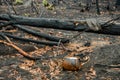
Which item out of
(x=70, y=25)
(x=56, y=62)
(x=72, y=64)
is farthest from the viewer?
(x=56, y=62)

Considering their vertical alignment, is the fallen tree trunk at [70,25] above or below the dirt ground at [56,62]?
above

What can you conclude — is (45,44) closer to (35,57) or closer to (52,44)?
(52,44)

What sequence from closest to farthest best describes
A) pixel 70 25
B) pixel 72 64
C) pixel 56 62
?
pixel 70 25
pixel 72 64
pixel 56 62

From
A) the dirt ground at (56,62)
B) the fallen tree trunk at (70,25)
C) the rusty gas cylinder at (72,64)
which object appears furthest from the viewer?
the rusty gas cylinder at (72,64)

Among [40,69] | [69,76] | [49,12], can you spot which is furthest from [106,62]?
[49,12]

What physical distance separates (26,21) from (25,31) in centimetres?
332

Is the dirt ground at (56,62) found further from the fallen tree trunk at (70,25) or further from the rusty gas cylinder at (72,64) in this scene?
the fallen tree trunk at (70,25)

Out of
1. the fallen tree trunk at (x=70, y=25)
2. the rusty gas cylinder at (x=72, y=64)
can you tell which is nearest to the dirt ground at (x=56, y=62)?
the rusty gas cylinder at (x=72, y=64)

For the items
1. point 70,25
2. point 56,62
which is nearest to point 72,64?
Answer: point 56,62

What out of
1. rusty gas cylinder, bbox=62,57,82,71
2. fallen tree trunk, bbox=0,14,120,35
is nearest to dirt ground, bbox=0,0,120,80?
rusty gas cylinder, bbox=62,57,82,71

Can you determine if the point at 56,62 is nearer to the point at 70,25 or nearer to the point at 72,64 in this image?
the point at 72,64

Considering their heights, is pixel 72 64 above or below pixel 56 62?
above

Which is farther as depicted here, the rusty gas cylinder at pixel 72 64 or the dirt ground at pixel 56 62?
the rusty gas cylinder at pixel 72 64

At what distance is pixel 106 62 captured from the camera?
8.08 meters
